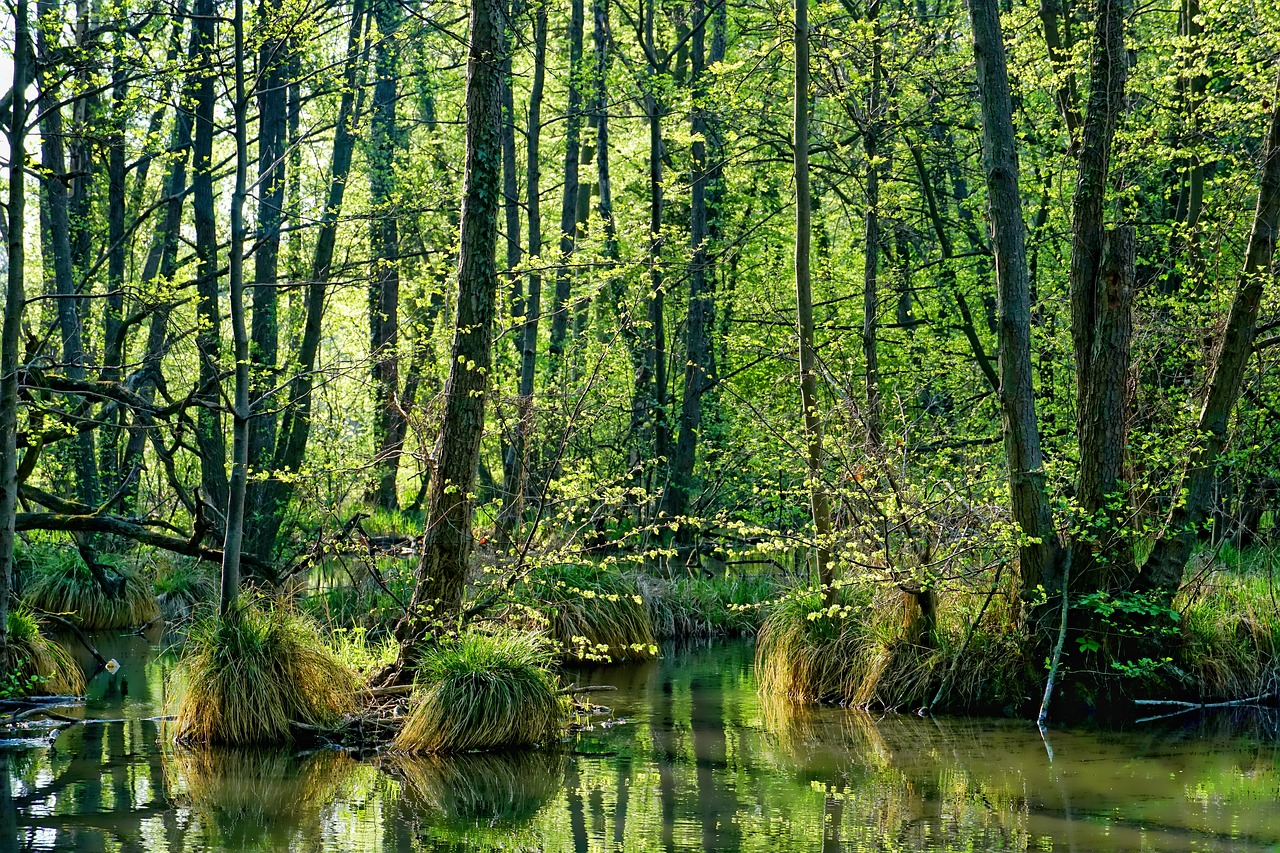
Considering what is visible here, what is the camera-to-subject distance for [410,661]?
375 inches

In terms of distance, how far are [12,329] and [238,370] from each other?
1.62 m

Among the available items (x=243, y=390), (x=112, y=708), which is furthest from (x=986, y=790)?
(x=112, y=708)

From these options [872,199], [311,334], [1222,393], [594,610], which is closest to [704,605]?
[594,610]

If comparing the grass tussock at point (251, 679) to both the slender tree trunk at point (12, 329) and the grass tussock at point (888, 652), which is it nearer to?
the slender tree trunk at point (12, 329)

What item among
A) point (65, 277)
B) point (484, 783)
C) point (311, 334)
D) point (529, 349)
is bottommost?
point (484, 783)

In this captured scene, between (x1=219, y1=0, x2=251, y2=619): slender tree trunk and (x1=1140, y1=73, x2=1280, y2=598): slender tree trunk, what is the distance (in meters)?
7.10

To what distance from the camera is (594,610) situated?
43.5ft

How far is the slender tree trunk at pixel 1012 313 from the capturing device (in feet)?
32.3

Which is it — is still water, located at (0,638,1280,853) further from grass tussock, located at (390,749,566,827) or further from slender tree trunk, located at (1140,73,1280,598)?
slender tree trunk, located at (1140,73,1280,598)

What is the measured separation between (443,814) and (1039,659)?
5267mm

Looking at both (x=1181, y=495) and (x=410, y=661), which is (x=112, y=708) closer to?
(x=410, y=661)

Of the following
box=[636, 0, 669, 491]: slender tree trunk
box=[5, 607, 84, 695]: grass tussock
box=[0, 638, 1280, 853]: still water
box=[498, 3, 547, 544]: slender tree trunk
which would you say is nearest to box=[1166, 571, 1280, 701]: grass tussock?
box=[0, 638, 1280, 853]: still water

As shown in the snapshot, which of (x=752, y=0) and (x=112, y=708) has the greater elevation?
(x=752, y=0)

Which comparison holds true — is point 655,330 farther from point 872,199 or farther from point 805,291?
point 805,291
